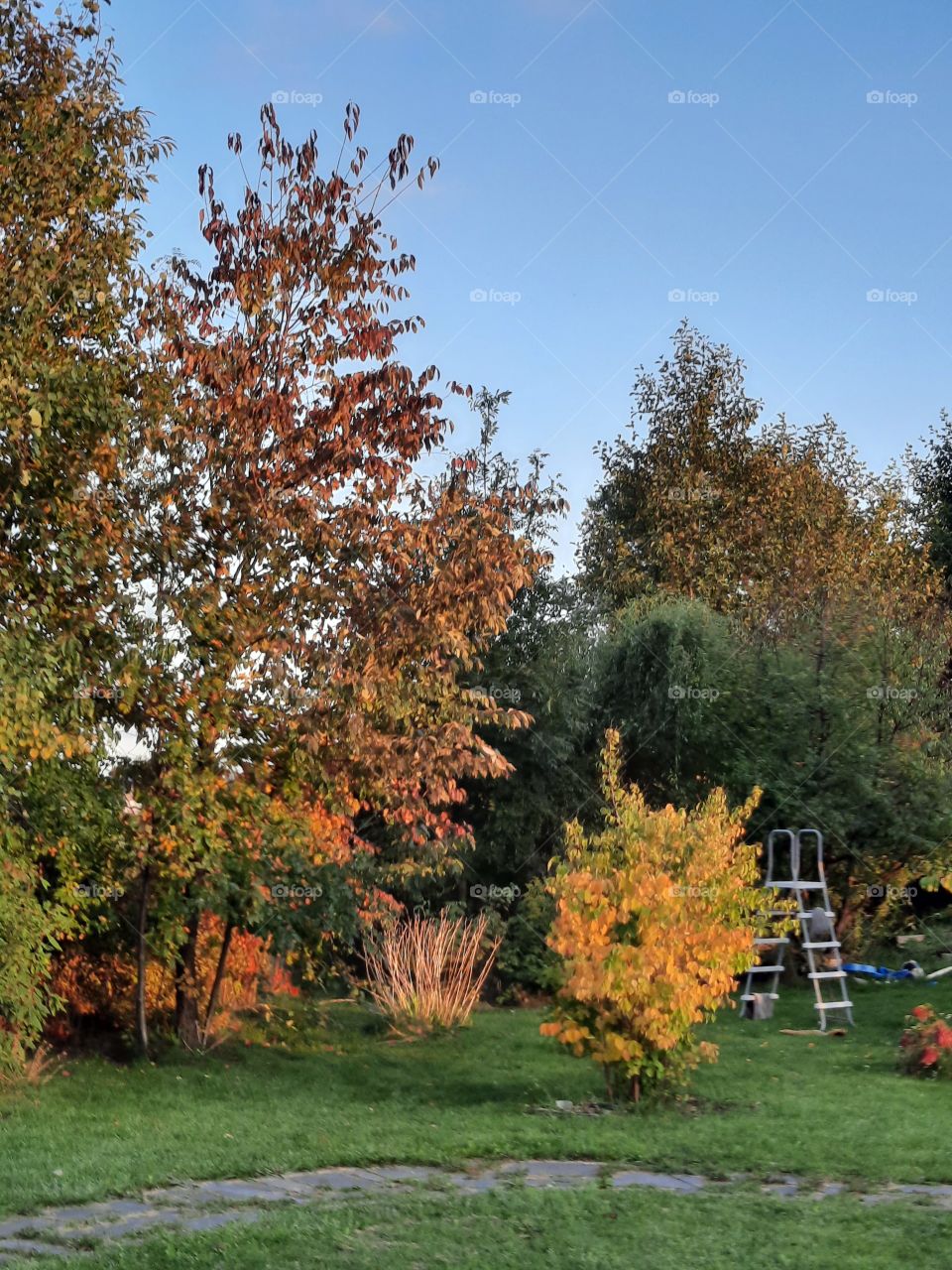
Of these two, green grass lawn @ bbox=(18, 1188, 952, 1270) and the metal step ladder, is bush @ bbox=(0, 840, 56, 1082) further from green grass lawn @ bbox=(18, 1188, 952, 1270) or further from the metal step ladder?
the metal step ladder

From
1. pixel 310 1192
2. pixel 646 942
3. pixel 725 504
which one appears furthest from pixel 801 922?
pixel 725 504

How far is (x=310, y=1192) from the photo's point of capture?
6.45 m

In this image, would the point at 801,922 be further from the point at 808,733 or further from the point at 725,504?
the point at 725,504

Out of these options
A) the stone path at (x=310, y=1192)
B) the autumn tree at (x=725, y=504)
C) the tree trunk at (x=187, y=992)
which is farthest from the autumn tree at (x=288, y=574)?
the autumn tree at (x=725, y=504)

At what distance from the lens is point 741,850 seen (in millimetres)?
9367

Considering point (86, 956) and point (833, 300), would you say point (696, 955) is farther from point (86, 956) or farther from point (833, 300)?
point (833, 300)

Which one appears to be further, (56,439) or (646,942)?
(56,439)

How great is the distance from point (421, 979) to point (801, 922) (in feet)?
13.0

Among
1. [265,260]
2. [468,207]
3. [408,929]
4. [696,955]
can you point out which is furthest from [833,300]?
[696,955]

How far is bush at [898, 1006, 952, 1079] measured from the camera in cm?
1008

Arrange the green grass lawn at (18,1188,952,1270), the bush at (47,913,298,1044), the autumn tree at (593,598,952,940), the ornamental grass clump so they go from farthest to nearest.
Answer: the autumn tree at (593,598,952,940) → the ornamental grass clump → the bush at (47,913,298,1044) → the green grass lawn at (18,1188,952,1270)

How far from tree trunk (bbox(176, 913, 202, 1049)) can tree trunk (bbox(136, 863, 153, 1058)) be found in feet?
1.18

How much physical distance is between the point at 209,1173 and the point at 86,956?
4.94 m

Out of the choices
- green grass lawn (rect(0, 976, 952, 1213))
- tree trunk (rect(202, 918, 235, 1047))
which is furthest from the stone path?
tree trunk (rect(202, 918, 235, 1047))
